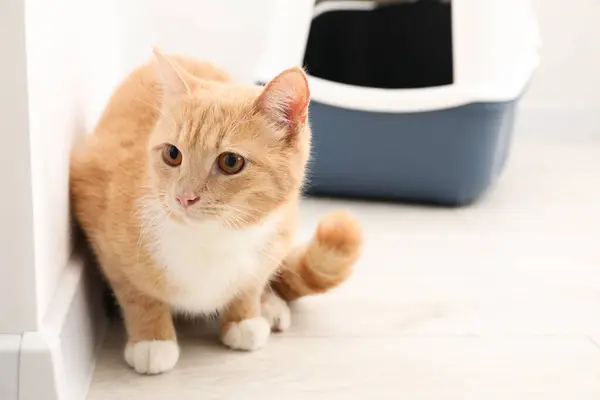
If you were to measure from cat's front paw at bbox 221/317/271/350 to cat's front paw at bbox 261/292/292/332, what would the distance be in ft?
0.17

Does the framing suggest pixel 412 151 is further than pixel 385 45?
No

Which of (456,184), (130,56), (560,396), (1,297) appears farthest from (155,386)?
(130,56)

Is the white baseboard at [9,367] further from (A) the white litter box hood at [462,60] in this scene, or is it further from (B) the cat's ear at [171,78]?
(A) the white litter box hood at [462,60]

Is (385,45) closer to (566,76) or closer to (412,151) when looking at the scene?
(412,151)

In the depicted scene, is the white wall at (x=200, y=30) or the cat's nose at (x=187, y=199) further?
the white wall at (x=200, y=30)

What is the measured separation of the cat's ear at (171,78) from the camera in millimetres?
981

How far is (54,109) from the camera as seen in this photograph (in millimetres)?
999

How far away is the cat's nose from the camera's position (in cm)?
92

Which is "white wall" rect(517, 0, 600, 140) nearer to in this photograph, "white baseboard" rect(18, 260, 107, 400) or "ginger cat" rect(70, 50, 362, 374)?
"ginger cat" rect(70, 50, 362, 374)

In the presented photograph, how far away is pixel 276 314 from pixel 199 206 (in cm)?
34

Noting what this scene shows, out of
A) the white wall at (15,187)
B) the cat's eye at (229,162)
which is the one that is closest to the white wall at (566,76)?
the cat's eye at (229,162)

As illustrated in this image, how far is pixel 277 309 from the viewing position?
3.95 feet

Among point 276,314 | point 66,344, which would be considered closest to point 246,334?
point 276,314

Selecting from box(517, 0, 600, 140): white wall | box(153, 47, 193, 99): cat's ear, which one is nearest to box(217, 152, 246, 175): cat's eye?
box(153, 47, 193, 99): cat's ear
